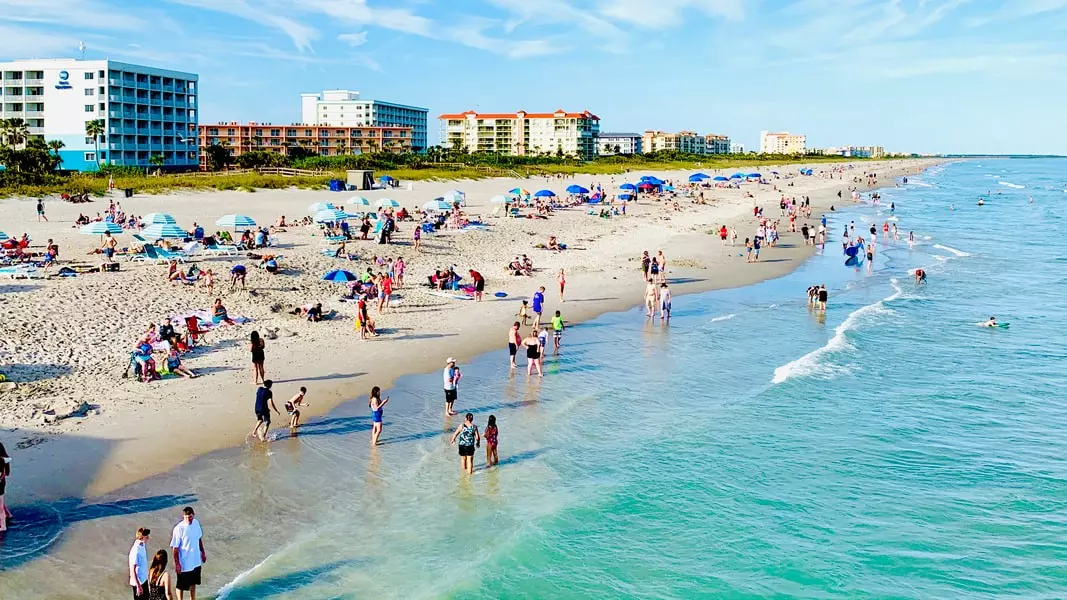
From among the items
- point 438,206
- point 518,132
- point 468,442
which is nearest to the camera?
point 468,442

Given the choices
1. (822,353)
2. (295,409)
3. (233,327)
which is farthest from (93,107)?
(822,353)

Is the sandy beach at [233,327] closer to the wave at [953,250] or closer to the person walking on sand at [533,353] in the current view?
the person walking on sand at [533,353]

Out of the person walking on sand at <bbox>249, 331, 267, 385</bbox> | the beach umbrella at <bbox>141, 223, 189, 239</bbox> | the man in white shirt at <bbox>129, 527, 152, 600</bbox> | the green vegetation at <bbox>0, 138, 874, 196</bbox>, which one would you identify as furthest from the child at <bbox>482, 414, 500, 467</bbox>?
the green vegetation at <bbox>0, 138, 874, 196</bbox>

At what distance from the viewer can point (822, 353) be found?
20812mm

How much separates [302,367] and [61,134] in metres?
71.6

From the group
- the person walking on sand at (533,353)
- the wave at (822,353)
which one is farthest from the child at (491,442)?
the wave at (822,353)

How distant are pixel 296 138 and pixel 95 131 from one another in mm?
47745

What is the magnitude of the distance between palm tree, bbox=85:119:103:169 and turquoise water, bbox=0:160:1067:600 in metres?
63.9

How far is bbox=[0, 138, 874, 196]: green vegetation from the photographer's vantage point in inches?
1835

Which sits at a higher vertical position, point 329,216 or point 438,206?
point 438,206

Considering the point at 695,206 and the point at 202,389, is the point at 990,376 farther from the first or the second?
the point at 695,206

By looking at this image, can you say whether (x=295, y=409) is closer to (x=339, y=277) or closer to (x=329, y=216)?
(x=339, y=277)

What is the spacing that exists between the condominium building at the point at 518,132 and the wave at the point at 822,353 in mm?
131225

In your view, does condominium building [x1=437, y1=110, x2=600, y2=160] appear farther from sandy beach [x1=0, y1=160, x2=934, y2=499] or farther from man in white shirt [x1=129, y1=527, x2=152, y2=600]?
man in white shirt [x1=129, y1=527, x2=152, y2=600]
